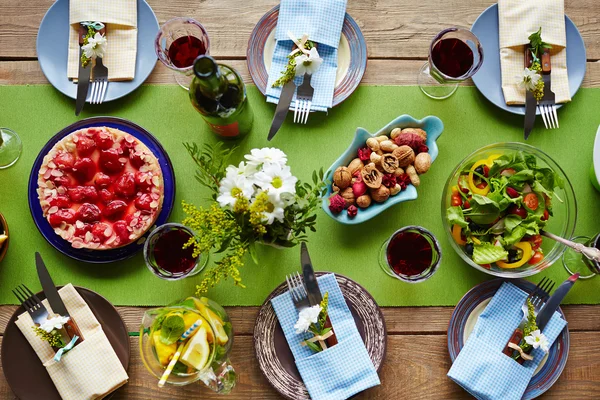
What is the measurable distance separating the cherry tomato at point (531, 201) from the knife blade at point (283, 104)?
2.14 ft

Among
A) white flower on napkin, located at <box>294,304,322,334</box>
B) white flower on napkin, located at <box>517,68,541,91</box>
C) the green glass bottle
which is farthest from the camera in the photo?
white flower on napkin, located at <box>517,68,541,91</box>

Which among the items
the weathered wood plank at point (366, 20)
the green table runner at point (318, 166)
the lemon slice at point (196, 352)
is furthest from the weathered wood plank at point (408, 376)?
the weathered wood plank at point (366, 20)

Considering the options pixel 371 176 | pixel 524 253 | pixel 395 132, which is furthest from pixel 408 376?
pixel 395 132

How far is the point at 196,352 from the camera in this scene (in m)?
1.19

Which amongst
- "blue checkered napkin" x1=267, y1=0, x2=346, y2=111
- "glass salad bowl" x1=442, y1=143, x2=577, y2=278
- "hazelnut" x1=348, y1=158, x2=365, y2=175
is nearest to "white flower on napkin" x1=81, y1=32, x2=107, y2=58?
"blue checkered napkin" x1=267, y1=0, x2=346, y2=111

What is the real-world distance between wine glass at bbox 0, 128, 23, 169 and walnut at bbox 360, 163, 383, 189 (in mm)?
940

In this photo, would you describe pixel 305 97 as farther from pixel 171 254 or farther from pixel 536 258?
pixel 536 258

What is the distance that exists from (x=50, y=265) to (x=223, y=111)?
0.65 m

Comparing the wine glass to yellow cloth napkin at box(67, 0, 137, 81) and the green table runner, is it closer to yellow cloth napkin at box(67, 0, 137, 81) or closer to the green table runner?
the green table runner

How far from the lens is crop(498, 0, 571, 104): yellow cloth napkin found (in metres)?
1.43

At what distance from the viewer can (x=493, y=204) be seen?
1296 mm

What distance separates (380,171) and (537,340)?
57cm

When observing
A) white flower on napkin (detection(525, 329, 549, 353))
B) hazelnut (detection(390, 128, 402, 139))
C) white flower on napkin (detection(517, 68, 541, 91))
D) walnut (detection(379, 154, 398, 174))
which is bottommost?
white flower on napkin (detection(525, 329, 549, 353))

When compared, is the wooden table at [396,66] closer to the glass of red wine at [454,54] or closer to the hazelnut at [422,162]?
the glass of red wine at [454,54]
